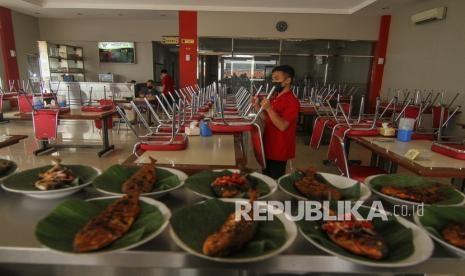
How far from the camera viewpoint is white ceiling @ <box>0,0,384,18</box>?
6.66m

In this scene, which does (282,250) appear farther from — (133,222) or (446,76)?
(446,76)

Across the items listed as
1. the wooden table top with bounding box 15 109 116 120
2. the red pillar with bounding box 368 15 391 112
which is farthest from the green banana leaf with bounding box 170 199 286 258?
the red pillar with bounding box 368 15 391 112

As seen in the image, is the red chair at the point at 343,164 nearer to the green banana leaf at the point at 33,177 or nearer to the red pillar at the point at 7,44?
the green banana leaf at the point at 33,177

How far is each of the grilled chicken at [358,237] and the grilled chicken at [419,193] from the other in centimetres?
27

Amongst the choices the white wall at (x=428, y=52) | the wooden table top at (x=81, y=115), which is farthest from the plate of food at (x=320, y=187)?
the white wall at (x=428, y=52)

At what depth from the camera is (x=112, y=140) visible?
17.1ft

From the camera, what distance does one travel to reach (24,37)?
8266mm

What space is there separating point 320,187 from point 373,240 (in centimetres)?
28

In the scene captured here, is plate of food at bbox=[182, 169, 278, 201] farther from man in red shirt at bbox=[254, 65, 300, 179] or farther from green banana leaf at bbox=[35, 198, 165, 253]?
man in red shirt at bbox=[254, 65, 300, 179]

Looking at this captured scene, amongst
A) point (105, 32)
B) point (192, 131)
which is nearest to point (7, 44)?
point (105, 32)

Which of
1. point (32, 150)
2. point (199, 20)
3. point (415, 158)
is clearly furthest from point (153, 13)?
point (415, 158)

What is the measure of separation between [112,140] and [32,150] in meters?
1.18

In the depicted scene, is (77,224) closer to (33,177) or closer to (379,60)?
(33,177)

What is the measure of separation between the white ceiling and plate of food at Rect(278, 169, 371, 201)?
6.40 metres
